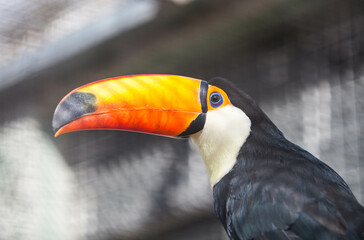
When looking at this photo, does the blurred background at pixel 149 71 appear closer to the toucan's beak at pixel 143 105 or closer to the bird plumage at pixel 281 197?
the toucan's beak at pixel 143 105

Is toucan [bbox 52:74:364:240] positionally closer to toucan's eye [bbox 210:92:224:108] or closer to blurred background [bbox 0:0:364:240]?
toucan's eye [bbox 210:92:224:108]

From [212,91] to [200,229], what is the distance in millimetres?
1600

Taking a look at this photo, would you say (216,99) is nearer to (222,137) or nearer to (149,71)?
(222,137)

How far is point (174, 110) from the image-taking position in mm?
2160

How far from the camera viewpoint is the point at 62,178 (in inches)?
143

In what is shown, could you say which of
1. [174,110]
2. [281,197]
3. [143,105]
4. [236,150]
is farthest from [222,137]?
[281,197]

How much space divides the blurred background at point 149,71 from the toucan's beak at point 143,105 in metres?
0.77

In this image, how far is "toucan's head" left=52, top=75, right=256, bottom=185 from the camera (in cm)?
211

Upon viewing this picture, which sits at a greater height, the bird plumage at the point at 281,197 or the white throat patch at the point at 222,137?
the white throat patch at the point at 222,137

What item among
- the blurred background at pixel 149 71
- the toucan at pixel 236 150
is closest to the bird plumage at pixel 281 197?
the toucan at pixel 236 150

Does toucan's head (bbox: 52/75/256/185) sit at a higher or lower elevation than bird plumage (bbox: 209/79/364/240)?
higher

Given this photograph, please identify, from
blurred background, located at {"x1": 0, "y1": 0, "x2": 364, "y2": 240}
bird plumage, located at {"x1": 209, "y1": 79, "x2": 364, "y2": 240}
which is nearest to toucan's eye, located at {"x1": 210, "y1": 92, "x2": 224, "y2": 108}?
bird plumage, located at {"x1": 209, "y1": 79, "x2": 364, "y2": 240}

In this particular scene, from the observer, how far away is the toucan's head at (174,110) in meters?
2.11

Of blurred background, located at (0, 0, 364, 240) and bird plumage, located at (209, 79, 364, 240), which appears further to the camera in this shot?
blurred background, located at (0, 0, 364, 240)
